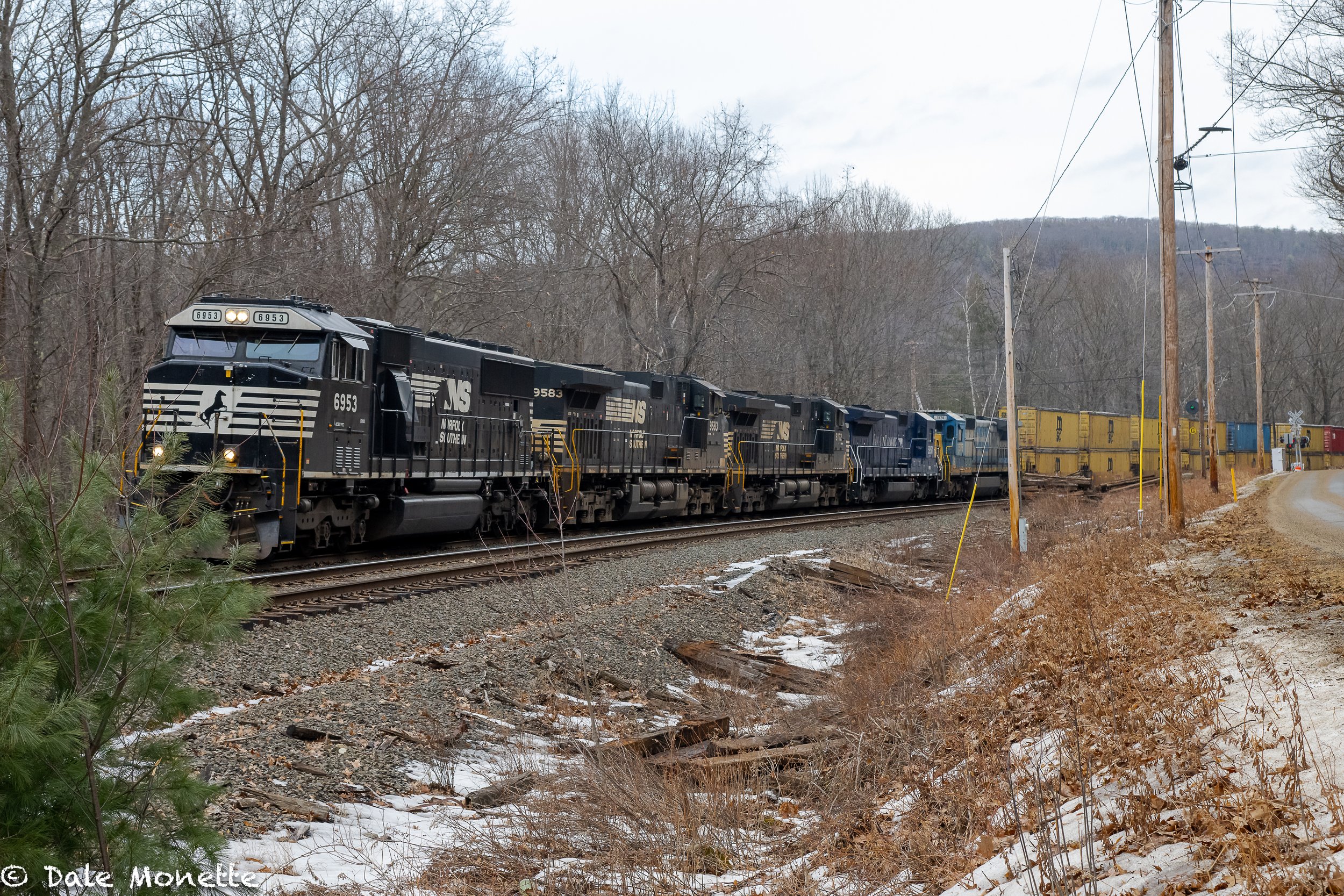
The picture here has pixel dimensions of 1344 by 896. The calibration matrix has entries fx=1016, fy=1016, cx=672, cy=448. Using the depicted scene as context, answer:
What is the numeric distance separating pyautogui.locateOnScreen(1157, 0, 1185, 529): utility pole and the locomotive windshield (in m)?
14.4

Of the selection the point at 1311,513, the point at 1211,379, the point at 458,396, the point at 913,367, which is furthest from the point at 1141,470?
the point at 913,367

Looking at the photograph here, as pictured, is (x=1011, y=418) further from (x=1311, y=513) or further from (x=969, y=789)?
(x=969, y=789)

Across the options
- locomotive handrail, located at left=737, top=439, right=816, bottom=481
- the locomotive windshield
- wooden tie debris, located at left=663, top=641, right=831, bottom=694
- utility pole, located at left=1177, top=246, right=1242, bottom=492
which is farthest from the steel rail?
utility pole, located at left=1177, top=246, right=1242, bottom=492

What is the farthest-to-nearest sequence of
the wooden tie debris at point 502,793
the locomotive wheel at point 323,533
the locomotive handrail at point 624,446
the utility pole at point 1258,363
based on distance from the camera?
the utility pole at point 1258,363
the locomotive handrail at point 624,446
the locomotive wheel at point 323,533
the wooden tie debris at point 502,793

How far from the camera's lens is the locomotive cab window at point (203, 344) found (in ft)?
47.2

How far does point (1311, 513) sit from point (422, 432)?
1849 centimetres

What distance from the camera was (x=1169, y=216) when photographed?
1820 cm

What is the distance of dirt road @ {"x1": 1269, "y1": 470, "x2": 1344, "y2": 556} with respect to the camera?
15.4 metres

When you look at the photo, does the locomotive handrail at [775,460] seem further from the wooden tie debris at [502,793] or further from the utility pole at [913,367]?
the wooden tie debris at [502,793]

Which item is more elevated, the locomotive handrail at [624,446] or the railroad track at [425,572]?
the locomotive handrail at [624,446]

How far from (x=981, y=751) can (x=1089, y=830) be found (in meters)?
2.33

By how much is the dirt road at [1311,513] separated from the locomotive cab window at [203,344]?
49.9ft

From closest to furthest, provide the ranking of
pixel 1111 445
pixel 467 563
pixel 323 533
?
1. pixel 467 563
2. pixel 323 533
3. pixel 1111 445

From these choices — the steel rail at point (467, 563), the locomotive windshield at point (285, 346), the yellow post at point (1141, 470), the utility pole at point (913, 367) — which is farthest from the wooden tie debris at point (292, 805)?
the utility pole at point (913, 367)
